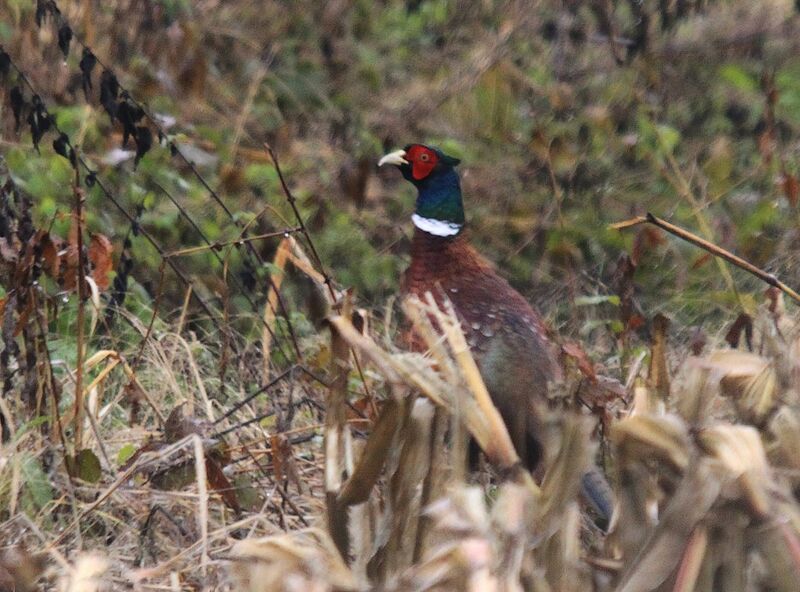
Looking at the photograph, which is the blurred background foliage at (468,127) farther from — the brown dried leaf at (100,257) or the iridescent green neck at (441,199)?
the brown dried leaf at (100,257)

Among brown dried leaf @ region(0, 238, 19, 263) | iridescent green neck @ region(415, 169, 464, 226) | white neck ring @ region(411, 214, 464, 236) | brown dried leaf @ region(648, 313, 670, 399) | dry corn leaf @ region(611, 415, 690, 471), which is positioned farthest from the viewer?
iridescent green neck @ region(415, 169, 464, 226)

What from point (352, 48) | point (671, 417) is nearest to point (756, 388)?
point (671, 417)

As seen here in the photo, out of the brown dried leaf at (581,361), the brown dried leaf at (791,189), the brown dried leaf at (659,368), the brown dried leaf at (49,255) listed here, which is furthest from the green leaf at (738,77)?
the brown dried leaf at (659,368)

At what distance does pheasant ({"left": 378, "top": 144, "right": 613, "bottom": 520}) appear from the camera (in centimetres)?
379

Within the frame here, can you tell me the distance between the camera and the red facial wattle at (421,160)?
4.95 m

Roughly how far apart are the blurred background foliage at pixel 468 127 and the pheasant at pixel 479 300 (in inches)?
25.3

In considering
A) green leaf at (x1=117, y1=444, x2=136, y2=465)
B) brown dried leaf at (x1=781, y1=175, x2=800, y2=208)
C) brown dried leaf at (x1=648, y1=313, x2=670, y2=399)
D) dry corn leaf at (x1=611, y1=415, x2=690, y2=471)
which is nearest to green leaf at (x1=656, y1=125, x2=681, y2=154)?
brown dried leaf at (x1=781, y1=175, x2=800, y2=208)

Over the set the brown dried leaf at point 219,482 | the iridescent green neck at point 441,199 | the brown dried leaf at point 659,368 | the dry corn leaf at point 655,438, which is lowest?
the iridescent green neck at point 441,199

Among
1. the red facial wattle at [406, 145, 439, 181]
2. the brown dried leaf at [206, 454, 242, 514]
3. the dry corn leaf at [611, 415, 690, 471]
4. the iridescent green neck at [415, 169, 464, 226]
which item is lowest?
the iridescent green neck at [415, 169, 464, 226]

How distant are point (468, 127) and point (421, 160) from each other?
256cm

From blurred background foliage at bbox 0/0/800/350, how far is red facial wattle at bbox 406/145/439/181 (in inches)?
22.4

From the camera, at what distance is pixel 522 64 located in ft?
25.7

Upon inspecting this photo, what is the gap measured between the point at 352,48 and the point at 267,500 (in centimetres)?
555

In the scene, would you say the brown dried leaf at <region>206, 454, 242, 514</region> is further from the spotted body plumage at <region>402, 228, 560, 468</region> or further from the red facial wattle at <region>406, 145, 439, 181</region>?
the red facial wattle at <region>406, 145, 439, 181</region>
